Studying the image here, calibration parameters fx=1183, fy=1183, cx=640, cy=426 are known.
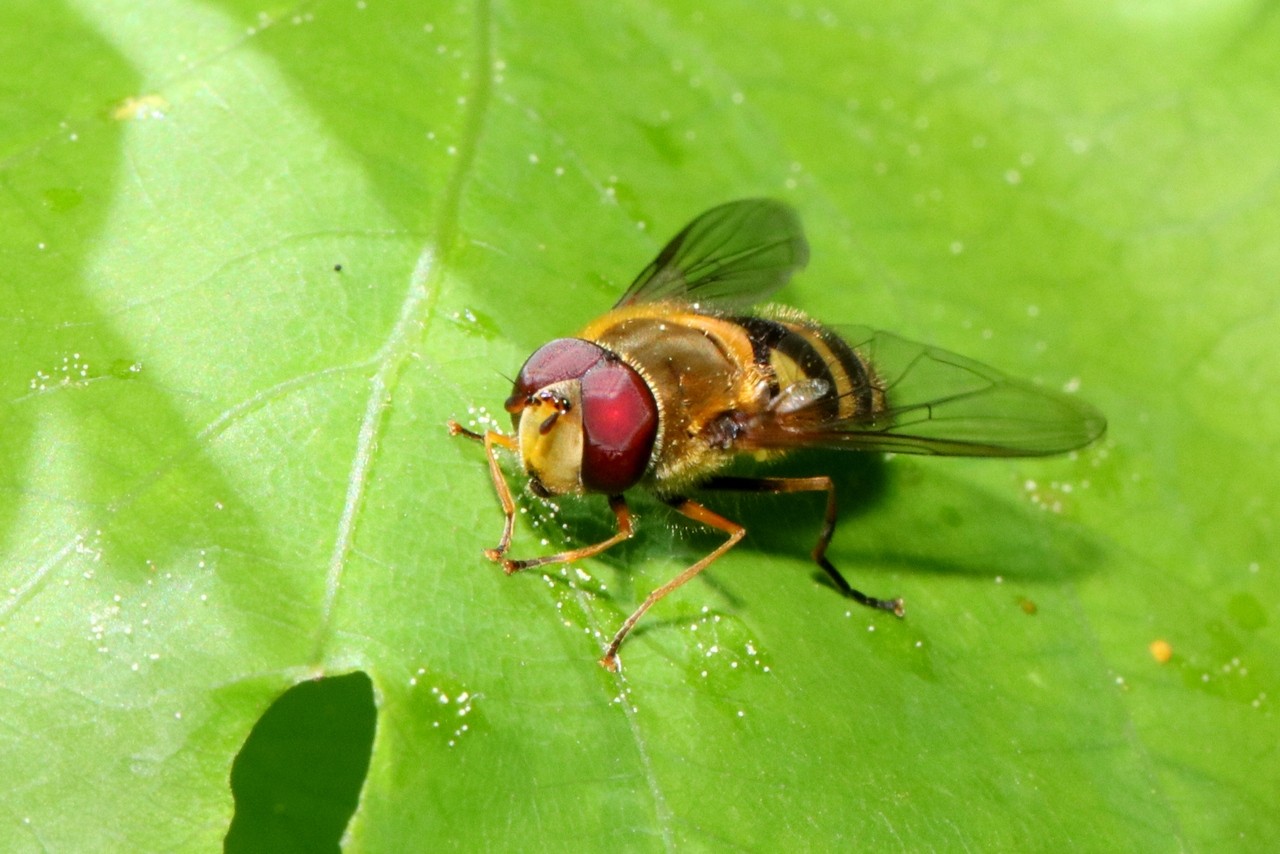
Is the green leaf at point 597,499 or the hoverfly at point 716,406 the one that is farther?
the hoverfly at point 716,406

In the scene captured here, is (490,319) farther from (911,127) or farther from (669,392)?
(911,127)

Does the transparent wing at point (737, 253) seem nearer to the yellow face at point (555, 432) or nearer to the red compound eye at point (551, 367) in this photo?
the red compound eye at point (551, 367)

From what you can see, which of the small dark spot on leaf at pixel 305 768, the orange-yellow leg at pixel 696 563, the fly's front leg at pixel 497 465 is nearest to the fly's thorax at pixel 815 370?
the orange-yellow leg at pixel 696 563

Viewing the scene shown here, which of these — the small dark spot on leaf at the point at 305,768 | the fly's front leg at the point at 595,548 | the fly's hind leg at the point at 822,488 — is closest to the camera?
the small dark spot on leaf at the point at 305,768

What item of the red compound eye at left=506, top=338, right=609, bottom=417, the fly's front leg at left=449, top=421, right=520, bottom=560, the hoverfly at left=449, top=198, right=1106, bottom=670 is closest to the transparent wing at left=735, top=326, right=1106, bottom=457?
the hoverfly at left=449, top=198, right=1106, bottom=670

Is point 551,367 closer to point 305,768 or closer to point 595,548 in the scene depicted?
point 595,548

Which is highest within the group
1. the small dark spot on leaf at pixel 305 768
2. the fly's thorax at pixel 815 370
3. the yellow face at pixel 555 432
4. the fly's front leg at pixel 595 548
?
the fly's thorax at pixel 815 370

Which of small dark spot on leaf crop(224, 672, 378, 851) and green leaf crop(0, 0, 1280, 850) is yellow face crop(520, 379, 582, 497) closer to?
green leaf crop(0, 0, 1280, 850)
